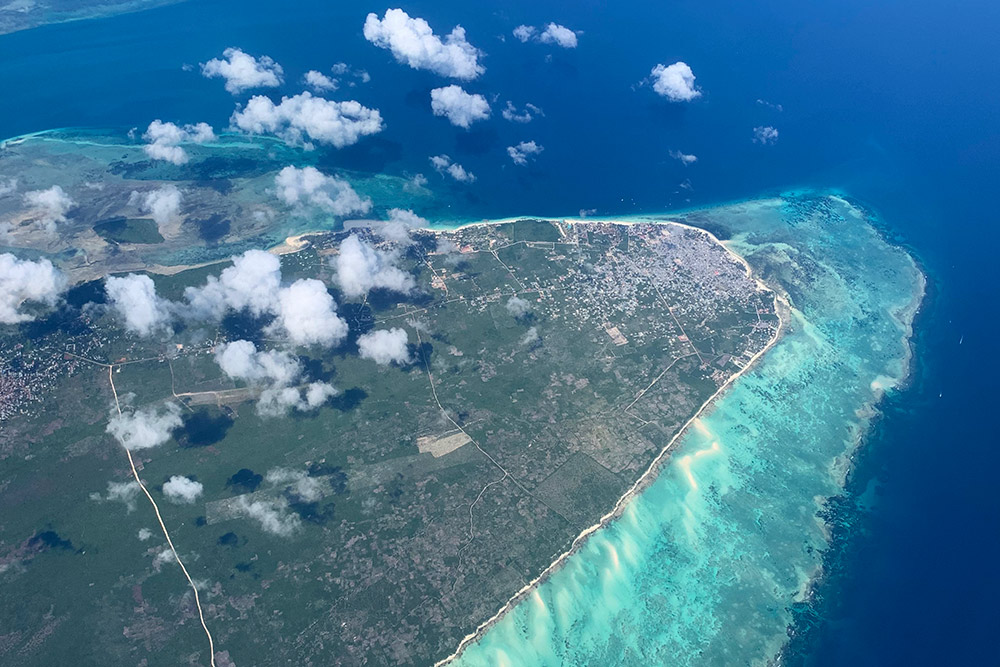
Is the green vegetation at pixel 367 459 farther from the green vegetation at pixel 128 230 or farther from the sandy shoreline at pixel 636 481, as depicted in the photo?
the green vegetation at pixel 128 230

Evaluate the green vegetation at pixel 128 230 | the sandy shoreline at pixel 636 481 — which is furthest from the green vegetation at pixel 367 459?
the green vegetation at pixel 128 230

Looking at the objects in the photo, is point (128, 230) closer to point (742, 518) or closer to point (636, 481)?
point (636, 481)

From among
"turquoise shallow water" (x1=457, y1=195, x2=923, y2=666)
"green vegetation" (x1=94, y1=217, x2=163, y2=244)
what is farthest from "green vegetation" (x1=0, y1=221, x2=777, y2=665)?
"green vegetation" (x1=94, y1=217, x2=163, y2=244)

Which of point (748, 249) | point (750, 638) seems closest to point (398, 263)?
point (748, 249)

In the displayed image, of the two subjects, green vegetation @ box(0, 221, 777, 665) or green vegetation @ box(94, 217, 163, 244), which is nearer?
green vegetation @ box(0, 221, 777, 665)

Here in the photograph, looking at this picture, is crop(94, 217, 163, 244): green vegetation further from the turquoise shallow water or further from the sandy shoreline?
the turquoise shallow water

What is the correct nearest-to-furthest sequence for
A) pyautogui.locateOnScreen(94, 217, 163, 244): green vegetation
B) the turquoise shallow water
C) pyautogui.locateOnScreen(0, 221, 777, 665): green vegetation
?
pyautogui.locateOnScreen(0, 221, 777, 665): green vegetation → the turquoise shallow water → pyautogui.locateOnScreen(94, 217, 163, 244): green vegetation

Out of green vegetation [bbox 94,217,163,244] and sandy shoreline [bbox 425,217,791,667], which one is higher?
green vegetation [bbox 94,217,163,244]

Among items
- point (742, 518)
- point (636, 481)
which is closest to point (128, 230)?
point (636, 481)

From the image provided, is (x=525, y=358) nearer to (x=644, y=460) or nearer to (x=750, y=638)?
(x=644, y=460)
